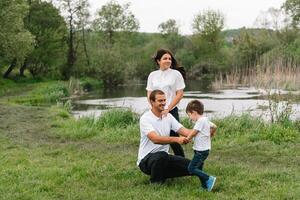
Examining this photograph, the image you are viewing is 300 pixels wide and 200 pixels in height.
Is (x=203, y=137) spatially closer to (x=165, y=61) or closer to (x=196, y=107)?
(x=196, y=107)

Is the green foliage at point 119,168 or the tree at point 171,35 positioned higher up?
the tree at point 171,35

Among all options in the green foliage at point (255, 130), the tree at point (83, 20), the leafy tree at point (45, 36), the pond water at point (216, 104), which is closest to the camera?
the green foliage at point (255, 130)

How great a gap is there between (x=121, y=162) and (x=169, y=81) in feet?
6.92

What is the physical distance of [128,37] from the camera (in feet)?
265

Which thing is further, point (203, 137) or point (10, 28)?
point (10, 28)

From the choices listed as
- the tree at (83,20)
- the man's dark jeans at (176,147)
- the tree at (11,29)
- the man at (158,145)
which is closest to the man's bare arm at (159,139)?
the man at (158,145)

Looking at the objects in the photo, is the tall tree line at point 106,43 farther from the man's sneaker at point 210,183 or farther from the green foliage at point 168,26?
the man's sneaker at point 210,183

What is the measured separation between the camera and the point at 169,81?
805 cm

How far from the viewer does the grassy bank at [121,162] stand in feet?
22.4

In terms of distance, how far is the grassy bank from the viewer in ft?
22.4

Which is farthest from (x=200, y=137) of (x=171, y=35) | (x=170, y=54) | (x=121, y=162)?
(x=171, y=35)

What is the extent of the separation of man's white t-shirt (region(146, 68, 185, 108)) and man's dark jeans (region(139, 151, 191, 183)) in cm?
116

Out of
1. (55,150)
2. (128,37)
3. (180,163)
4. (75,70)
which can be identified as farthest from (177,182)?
(128,37)

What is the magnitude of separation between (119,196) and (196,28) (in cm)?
8457
